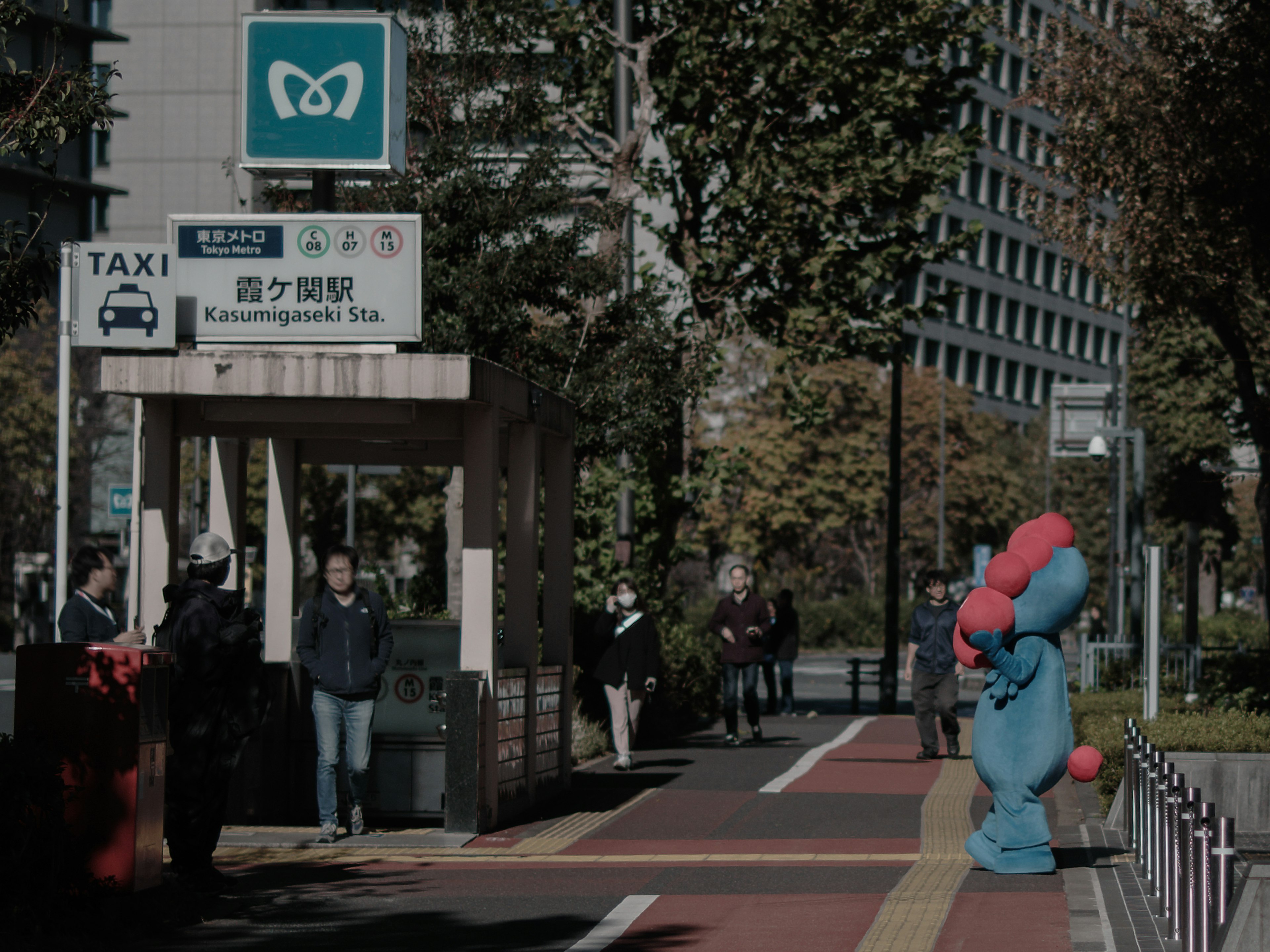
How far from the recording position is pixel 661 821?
1153cm

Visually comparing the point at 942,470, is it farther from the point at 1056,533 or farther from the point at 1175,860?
the point at 1175,860

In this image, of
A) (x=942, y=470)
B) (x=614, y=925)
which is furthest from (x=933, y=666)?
(x=942, y=470)

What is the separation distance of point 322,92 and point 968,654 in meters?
5.97

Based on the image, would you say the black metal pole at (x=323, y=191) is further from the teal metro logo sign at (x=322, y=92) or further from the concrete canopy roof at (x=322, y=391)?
the concrete canopy roof at (x=322, y=391)

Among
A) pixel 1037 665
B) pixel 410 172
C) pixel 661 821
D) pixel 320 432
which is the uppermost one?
pixel 410 172

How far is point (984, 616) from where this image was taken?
853cm

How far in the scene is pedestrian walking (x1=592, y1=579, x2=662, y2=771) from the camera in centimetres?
1509

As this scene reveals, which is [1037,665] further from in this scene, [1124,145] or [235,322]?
[1124,145]

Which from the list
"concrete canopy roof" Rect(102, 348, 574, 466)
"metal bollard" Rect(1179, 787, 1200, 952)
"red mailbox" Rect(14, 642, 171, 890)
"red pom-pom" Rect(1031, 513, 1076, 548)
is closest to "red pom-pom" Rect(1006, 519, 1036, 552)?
"red pom-pom" Rect(1031, 513, 1076, 548)

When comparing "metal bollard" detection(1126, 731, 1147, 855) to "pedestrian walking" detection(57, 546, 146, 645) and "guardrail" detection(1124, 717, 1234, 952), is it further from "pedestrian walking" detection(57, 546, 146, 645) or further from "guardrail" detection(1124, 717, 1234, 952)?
"pedestrian walking" detection(57, 546, 146, 645)

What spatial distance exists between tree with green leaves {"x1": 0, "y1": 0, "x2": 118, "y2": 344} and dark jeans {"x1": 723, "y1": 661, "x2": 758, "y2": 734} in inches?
410

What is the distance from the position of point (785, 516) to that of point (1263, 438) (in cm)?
3197

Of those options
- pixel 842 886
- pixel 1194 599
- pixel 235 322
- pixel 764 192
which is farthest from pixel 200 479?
pixel 842 886

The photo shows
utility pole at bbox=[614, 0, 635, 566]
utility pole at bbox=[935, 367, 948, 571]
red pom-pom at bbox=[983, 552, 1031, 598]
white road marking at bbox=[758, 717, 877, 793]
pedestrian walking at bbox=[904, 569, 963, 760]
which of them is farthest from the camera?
utility pole at bbox=[935, 367, 948, 571]
